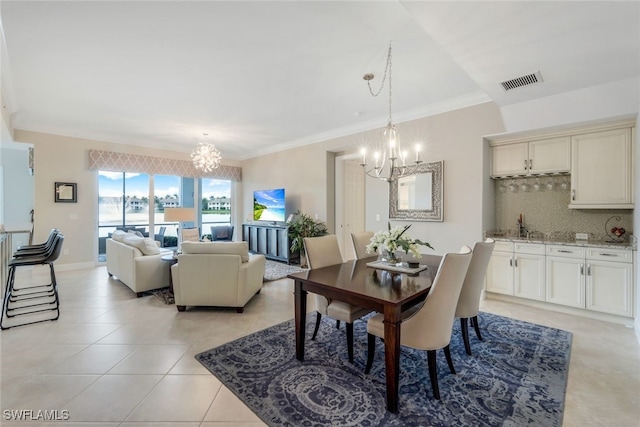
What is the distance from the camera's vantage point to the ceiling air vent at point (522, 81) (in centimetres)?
283

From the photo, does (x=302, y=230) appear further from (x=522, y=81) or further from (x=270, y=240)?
(x=522, y=81)

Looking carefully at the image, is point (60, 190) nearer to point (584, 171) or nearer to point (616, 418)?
point (616, 418)

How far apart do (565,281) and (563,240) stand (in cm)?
51

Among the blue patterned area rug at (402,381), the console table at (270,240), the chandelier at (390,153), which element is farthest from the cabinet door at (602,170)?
the console table at (270,240)

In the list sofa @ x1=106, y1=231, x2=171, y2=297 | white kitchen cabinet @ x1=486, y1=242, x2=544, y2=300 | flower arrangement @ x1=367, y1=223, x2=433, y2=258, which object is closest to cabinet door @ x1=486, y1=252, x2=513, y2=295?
white kitchen cabinet @ x1=486, y1=242, x2=544, y2=300

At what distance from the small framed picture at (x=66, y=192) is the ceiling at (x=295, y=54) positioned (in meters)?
1.41

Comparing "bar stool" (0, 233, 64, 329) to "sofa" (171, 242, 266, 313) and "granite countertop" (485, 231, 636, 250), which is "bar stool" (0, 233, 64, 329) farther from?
"granite countertop" (485, 231, 636, 250)

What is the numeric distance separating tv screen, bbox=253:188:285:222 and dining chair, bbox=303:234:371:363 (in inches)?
147

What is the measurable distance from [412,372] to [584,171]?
3262mm

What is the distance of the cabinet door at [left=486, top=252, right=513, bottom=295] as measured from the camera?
3.74 metres

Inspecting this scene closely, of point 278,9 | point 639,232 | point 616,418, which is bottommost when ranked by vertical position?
point 616,418

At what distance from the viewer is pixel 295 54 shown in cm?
283

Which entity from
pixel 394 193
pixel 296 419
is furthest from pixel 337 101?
pixel 296 419

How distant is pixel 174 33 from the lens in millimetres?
2506
